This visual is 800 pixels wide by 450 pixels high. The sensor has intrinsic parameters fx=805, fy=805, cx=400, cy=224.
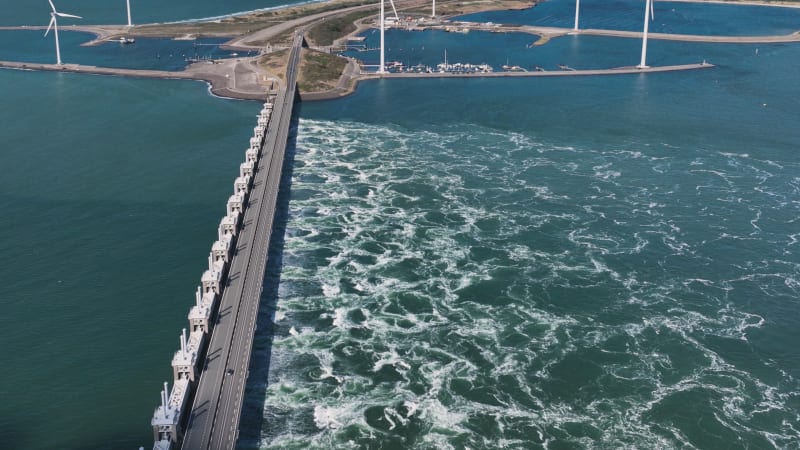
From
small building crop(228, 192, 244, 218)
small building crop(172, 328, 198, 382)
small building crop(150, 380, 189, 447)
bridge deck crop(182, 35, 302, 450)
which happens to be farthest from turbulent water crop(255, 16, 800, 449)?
small building crop(172, 328, 198, 382)

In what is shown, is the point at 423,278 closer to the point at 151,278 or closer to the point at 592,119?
the point at 151,278

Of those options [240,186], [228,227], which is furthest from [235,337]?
[240,186]

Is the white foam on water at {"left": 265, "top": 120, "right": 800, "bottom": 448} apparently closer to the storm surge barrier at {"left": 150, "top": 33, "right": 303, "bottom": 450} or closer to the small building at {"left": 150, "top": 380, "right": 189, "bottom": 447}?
the storm surge barrier at {"left": 150, "top": 33, "right": 303, "bottom": 450}

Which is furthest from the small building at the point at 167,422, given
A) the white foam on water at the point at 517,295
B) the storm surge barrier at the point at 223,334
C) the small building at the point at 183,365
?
the white foam on water at the point at 517,295

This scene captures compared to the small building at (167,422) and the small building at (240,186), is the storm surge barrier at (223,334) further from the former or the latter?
Answer: the small building at (240,186)

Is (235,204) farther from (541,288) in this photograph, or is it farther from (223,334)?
(541,288)

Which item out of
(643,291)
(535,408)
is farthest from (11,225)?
(643,291)
